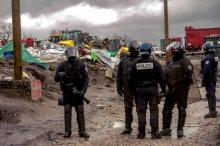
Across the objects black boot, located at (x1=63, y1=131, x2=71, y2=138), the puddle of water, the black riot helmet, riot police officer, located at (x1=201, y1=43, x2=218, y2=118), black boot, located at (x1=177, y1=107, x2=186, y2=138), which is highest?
the black riot helmet

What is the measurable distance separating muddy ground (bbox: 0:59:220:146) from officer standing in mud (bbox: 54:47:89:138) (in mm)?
365

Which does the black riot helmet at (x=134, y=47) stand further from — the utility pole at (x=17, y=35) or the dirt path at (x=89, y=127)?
the utility pole at (x=17, y=35)

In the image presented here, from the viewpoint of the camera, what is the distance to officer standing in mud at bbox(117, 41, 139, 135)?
1370cm

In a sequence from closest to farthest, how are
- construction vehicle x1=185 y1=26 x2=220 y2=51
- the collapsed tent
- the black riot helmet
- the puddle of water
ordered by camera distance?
the puddle of water
the black riot helmet
the collapsed tent
construction vehicle x1=185 y1=26 x2=220 y2=51

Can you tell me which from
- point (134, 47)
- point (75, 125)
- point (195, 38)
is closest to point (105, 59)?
point (75, 125)

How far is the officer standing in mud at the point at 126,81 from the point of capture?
13695 millimetres

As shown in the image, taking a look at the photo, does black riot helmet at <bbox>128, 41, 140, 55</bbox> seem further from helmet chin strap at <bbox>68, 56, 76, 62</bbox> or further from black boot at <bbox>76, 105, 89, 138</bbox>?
black boot at <bbox>76, 105, 89, 138</bbox>

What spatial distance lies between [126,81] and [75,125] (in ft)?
7.89

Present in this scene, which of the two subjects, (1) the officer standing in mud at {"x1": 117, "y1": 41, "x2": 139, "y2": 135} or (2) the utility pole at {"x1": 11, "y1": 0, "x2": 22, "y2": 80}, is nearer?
(1) the officer standing in mud at {"x1": 117, "y1": 41, "x2": 139, "y2": 135}

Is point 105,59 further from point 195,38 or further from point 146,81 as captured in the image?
point 195,38

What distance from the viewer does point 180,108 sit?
13.1 m

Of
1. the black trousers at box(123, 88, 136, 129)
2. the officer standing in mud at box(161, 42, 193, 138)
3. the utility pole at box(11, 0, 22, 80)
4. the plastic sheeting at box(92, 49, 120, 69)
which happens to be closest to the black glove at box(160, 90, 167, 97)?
the officer standing in mud at box(161, 42, 193, 138)

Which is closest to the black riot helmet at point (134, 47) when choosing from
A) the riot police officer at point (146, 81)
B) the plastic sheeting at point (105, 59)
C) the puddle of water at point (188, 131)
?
the riot police officer at point (146, 81)

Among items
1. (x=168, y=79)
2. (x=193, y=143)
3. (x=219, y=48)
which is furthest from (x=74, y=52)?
(x=219, y=48)
